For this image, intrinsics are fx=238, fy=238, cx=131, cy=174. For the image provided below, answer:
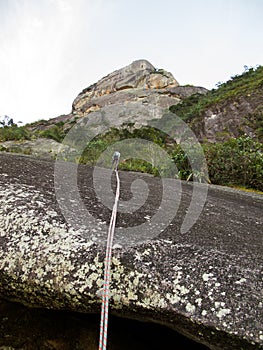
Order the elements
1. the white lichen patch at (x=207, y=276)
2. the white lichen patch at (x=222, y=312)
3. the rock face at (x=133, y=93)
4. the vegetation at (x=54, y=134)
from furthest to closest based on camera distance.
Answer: the rock face at (x=133, y=93) → the vegetation at (x=54, y=134) → the white lichen patch at (x=207, y=276) → the white lichen patch at (x=222, y=312)

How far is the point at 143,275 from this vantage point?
98cm

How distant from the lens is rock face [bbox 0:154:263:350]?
86cm

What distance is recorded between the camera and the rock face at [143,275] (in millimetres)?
864

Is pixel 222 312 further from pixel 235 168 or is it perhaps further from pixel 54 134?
pixel 54 134

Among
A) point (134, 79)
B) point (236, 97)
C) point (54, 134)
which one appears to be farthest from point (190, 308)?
point (134, 79)

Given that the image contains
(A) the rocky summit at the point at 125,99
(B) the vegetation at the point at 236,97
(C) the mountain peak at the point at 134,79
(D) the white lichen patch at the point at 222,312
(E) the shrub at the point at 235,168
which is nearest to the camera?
(D) the white lichen patch at the point at 222,312

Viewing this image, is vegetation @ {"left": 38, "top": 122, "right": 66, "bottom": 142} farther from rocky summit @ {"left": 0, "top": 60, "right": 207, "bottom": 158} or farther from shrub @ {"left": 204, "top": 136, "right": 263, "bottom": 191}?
shrub @ {"left": 204, "top": 136, "right": 263, "bottom": 191}

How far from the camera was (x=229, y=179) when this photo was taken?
284 inches

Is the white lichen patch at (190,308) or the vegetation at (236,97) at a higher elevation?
the vegetation at (236,97)

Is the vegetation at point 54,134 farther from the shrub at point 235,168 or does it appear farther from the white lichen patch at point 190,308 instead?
the white lichen patch at point 190,308

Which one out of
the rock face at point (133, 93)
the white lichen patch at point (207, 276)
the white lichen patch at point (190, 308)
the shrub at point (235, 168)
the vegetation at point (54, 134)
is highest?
the rock face at point (133, 93)

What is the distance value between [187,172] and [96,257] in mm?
6538

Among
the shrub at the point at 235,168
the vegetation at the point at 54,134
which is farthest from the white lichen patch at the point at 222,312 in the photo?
the vegetation at the point at 54,134

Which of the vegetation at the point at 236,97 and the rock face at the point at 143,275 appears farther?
the vegetation at the point at 236,97
